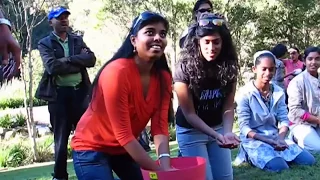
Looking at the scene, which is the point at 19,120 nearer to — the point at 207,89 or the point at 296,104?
the point at 296,104

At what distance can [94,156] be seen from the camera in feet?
10.7

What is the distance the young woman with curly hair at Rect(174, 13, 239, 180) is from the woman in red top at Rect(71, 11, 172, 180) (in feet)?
2.75

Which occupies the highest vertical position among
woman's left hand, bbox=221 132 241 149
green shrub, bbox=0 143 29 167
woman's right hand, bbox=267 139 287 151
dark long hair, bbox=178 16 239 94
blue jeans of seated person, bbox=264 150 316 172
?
dark long hair, bbox=178 16 239 94

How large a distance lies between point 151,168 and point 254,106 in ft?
8.90

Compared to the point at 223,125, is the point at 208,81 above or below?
above

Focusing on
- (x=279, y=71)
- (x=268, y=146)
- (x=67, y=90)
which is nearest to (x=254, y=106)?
(x=268, y=146)

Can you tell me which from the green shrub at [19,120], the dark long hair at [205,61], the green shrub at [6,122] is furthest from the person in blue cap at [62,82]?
the green shrub at [19,120]

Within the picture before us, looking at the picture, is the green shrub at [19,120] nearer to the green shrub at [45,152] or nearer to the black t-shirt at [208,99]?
the green shrub at [45,152]

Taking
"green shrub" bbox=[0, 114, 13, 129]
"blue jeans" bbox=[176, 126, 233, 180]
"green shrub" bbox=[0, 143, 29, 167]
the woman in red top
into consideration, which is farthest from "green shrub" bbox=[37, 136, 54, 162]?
the woman in red top

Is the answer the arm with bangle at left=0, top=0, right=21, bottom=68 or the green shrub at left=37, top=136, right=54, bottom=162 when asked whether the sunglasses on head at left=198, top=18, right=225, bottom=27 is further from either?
the green shrub at left=37, top=136, right=54, bottom=162

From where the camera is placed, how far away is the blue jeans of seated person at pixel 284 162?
216 inches

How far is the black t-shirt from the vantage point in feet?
14.2

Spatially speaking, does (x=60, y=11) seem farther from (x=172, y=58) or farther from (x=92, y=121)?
(x=172, y=58)

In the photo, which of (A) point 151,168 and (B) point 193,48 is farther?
(B) point 193,48
